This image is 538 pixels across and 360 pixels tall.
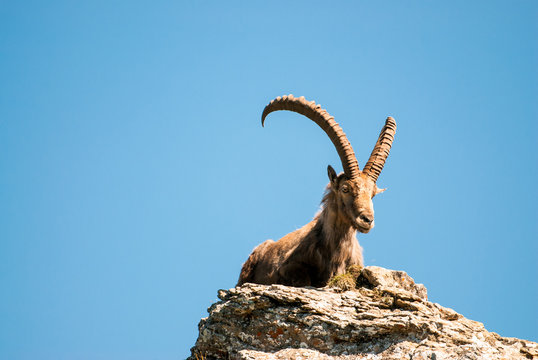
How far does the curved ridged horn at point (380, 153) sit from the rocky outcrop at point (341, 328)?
2400 mm

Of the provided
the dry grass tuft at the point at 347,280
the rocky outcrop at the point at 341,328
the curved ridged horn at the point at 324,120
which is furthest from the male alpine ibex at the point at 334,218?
the rocky outcrop at the point at 341,328

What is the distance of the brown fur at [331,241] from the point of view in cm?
1224

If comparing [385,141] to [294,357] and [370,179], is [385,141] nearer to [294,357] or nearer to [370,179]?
[370,179]

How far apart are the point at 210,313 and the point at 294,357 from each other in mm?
1864

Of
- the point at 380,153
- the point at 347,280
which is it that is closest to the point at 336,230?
the point at 347,280

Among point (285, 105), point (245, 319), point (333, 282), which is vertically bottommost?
point (245, 319)

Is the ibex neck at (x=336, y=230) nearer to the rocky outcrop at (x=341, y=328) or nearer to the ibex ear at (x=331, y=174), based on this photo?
the ibex ear at (x=331, y=174)

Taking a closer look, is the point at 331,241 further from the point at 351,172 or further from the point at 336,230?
the point at 351,172

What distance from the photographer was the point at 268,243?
592 inches

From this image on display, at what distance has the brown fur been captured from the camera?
12.2 meters

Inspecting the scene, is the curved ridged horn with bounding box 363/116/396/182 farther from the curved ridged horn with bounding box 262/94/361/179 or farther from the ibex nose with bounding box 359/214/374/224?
the ibex nose with bounding box 359/214/374/224

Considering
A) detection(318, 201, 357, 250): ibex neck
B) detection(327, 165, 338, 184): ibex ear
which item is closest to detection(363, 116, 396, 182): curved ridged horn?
detection(327, 165, 338, 184): ibex ear

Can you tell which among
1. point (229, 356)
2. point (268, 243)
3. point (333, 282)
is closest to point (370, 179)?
point (333, 282)

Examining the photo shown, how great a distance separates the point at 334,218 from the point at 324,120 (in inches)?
78.9
